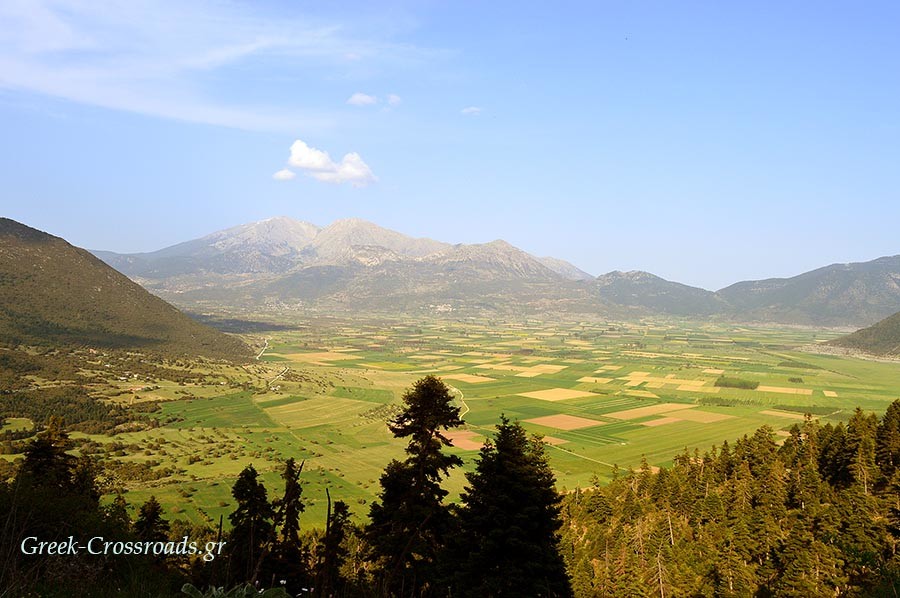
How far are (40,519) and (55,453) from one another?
1757 cm

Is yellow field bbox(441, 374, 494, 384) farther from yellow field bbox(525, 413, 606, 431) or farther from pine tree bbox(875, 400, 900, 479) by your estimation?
pine tree bbox(875, 400, 900, 479)

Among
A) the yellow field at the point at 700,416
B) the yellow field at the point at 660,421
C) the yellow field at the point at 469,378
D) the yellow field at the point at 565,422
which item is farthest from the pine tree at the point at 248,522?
the yellow field at the point at 469,378

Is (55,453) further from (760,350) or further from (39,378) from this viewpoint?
(760,350)

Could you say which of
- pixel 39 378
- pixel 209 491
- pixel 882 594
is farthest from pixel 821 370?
pixel 39 378

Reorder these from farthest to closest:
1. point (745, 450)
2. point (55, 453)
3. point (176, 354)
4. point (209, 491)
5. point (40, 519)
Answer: point (176, 354) → point (209, 491) → point (745, 450) → point (55, 453) → point (40, 519)

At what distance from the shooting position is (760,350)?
7387 inches

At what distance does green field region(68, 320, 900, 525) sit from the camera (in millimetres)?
53812

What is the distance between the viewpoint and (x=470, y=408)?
288 ft

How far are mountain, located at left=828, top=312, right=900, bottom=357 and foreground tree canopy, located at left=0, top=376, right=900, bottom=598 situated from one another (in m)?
172

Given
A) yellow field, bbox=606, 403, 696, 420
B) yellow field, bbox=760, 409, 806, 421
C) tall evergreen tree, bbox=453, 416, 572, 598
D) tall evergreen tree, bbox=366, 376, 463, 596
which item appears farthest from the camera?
yellow field, bbox=606, 403, 696, 420

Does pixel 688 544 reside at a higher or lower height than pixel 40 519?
lower

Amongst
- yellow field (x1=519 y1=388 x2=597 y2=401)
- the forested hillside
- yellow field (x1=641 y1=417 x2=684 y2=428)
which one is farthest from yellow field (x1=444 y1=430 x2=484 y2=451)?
yellow field (x1=519 y1=388 x2=597 y2=401)

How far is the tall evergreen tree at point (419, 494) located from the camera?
15.1 m

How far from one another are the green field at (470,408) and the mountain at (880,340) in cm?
2049
